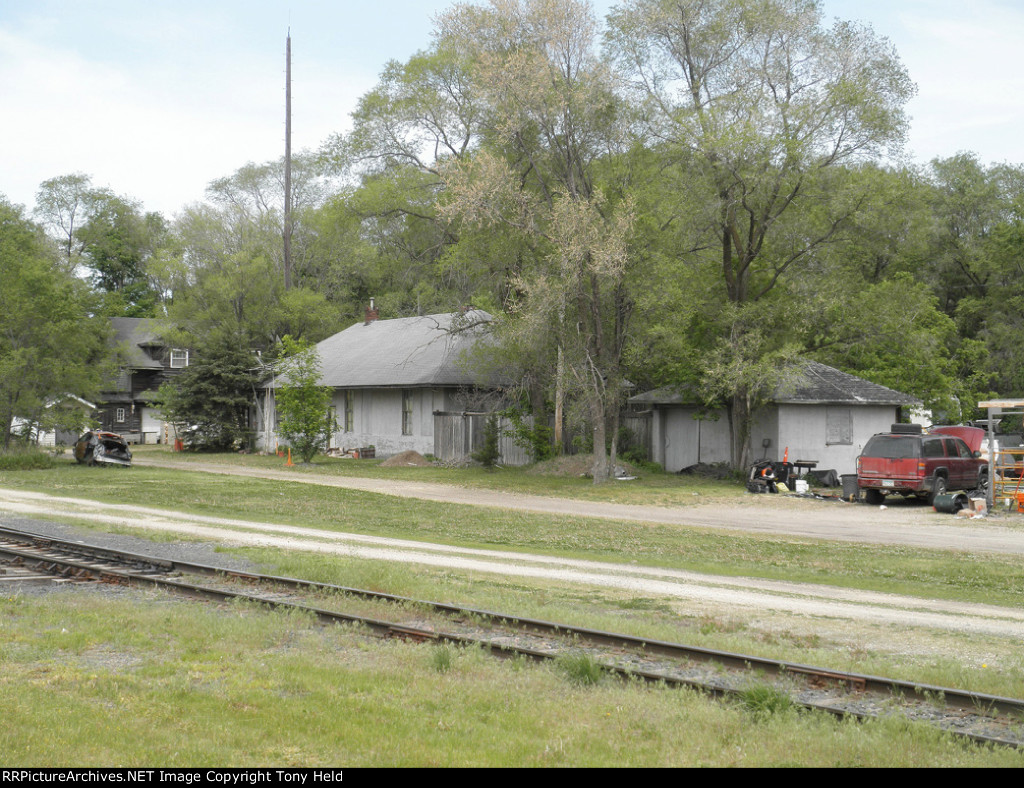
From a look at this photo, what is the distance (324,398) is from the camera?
39906mm

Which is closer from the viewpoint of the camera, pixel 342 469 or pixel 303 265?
pixel 342 469

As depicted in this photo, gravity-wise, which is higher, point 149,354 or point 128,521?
point 149,354

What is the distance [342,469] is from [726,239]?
1691cm

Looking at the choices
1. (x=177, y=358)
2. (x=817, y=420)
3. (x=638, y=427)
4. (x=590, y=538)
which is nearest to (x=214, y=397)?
(x=177, y=358)

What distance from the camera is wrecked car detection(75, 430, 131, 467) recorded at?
122 feet

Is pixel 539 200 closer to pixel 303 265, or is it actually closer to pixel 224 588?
pixel 224 588

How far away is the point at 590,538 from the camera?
66.7 feet

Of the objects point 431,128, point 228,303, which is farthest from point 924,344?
point 228,303

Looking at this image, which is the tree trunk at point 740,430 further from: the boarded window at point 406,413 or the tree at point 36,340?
the tree at point 36,340

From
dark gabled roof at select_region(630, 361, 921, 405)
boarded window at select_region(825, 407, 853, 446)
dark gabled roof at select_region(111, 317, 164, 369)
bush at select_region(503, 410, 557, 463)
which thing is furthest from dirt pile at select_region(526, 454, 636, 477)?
dark gabled roof at select_region(111, 317, 164, 369)

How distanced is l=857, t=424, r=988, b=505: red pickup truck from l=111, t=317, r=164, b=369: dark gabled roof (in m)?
48.5

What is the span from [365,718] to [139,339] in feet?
211

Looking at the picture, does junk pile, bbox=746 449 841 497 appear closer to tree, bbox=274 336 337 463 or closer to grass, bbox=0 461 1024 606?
grass, bbox=0 461 1024 606

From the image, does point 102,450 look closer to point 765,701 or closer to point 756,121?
point 756,121
